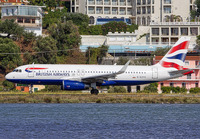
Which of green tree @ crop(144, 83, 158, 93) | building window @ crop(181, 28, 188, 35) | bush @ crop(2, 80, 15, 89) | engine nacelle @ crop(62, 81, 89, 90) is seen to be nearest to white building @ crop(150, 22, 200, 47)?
building window @ crop(181, 28, 188, 35)

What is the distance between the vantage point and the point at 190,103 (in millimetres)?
67688

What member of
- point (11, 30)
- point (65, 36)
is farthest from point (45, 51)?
point (11, 30)

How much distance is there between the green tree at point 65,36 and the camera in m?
127

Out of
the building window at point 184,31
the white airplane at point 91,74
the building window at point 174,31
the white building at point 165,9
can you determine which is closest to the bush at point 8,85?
the white airplane at point 91,74

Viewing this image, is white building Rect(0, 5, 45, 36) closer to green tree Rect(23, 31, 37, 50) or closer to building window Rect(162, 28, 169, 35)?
green tree Rect(23, 31, 37, 50)

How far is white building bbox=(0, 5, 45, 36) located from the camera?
14438 centimetres

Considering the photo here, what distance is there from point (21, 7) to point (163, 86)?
6254cm

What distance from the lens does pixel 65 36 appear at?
419 feet

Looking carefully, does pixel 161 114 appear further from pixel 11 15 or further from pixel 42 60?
pixel 11 15

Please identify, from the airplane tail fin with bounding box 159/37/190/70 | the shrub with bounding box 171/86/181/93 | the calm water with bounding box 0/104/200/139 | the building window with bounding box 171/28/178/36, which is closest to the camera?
the calm water with bounding box 0/104/200/139

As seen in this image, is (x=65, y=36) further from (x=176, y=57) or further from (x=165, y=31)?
(x=176, y=57)

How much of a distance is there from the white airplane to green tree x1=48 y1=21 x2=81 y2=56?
2054 inches

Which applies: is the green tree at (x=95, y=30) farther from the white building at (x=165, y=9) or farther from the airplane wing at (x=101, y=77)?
the airplane wing at (x=101, y=77)

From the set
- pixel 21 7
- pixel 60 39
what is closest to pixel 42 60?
pixel 60 39
